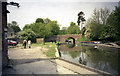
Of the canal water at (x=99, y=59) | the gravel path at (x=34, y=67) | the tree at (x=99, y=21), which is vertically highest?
the tree at (x=99, y=21)

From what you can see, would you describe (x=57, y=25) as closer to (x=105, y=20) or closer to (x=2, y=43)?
(x=105, y=20)

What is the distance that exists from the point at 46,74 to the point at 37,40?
31.6 metres

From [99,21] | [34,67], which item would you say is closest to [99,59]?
[34,67]

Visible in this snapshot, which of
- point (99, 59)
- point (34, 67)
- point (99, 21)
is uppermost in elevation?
point (99, 21)

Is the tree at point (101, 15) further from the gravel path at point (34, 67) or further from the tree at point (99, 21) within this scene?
the gravel path at point (34, 67)

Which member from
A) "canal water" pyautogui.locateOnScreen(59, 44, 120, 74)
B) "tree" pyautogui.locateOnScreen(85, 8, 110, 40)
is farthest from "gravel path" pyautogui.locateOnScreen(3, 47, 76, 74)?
"tree" pyautogui.locateOnScreen(85, 8, 110, 40)

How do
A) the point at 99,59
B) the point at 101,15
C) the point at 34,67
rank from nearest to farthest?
1. the point at 34,67
2. the point at 99,59
3. the point at 101,15

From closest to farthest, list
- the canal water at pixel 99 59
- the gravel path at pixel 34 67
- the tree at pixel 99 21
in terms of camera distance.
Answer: the gravel path at pixel 34 67 → the canal water at pixel 99 59 → the tree at pixel 99 21

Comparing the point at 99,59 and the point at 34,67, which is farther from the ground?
the point at 34,67

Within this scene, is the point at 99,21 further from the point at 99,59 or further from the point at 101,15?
the point at 99,59

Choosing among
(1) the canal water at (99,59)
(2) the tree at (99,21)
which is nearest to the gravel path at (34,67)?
(1) the canal water at (99,59)

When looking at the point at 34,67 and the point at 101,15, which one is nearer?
the point at 34,67

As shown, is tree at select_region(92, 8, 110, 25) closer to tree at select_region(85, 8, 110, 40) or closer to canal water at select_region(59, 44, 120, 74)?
tree at select_region(85, 8, 110, 40)

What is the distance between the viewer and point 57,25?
5112 centimetres
